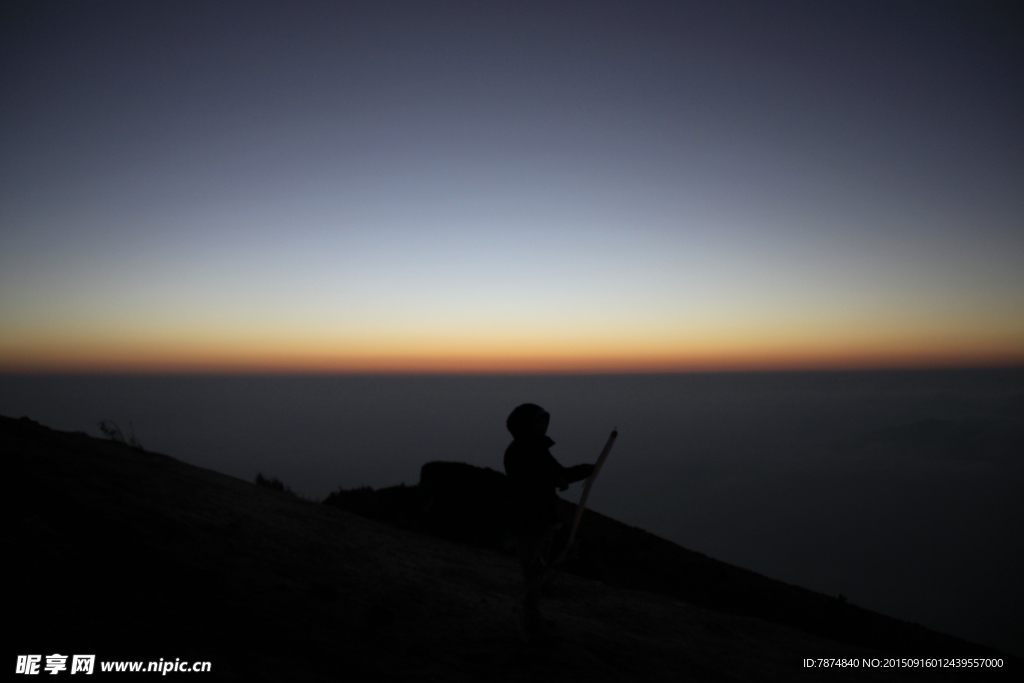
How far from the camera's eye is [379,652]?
16.4ft

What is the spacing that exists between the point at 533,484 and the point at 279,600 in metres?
2.94

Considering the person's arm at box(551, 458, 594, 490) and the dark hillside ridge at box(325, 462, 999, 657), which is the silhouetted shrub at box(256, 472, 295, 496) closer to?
the dark hillside ridge at box(325, 462, 999, 657)

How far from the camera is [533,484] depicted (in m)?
5.30

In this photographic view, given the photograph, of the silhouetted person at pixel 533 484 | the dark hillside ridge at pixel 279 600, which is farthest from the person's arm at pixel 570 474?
the dark hillside ridge at pixel 279 600

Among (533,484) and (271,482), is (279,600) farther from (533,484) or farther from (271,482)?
(271,482)

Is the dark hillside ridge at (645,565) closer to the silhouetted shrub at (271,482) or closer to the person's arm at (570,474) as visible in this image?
the silhouetted shrub at (271,482)

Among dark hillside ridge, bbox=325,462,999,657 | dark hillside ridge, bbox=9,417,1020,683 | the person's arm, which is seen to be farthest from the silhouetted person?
dark hillside ridge, bbox=325,462,999,657

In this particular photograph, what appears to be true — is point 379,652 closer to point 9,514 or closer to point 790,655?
point 9,514

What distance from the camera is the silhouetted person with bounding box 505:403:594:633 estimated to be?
209 inches

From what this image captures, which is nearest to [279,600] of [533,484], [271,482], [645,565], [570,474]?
[533,484]

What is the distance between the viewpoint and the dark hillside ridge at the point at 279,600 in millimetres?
4121

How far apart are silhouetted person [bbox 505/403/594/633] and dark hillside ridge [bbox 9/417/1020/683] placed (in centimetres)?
99

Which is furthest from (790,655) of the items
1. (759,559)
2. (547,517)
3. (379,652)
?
(759,559)

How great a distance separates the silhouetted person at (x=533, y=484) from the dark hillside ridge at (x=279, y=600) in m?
0.99
